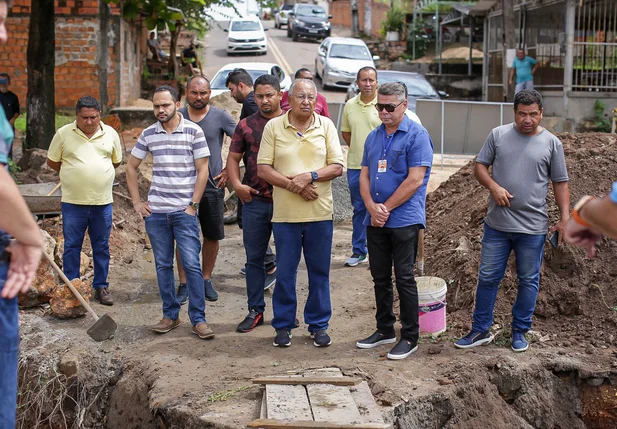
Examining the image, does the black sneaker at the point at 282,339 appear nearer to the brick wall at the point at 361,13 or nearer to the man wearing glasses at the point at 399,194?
the man wearing glasses at the point at 399,194

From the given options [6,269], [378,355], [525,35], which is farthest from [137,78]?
[6,269]

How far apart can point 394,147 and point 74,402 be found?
319cm

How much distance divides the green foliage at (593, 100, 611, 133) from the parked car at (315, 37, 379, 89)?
8243 millimetres

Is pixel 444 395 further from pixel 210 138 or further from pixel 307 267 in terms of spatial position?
pixel 210 138

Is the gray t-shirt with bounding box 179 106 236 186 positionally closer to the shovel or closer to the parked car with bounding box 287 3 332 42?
the shovel

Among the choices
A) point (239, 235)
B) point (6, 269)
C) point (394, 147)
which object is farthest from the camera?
point (239, 235)

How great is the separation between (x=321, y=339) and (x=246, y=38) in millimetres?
31258

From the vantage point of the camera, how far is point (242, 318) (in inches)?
296

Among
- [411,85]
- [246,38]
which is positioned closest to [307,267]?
[411,85]

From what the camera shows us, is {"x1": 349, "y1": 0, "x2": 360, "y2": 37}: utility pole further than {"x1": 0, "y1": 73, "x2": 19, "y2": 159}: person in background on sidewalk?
Yes

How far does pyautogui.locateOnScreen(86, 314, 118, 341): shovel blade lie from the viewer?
677 cm

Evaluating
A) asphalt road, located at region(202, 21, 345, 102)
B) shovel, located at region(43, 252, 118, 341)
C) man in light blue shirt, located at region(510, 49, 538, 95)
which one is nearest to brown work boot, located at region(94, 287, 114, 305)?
shovel, located at region(43, 252, 118, 341)

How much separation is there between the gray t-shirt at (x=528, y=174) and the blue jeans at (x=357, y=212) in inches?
105

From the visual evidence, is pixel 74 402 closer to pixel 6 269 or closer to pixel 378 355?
pixel 378 355
